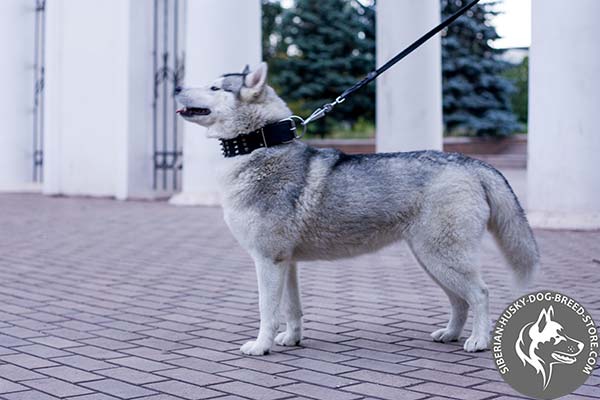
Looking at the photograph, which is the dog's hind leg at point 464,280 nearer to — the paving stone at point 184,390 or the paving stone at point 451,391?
the paving stone at point 451,391

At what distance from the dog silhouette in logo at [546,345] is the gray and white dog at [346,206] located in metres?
1.12

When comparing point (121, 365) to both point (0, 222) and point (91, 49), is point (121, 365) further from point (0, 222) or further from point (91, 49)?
point (91, 49)

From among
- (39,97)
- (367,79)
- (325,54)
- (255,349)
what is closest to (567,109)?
(367,79)

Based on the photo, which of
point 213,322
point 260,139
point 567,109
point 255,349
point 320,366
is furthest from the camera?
point 567,109

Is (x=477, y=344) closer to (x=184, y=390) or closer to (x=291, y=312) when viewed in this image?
(x=291, y=312)

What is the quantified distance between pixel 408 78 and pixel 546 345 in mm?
8656

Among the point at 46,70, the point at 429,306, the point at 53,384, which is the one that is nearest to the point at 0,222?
the point at 46,70

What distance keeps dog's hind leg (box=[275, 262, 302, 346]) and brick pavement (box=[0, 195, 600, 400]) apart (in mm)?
91

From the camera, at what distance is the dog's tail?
479 centimetres

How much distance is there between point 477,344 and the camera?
4719 millimetres

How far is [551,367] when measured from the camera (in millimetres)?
3541

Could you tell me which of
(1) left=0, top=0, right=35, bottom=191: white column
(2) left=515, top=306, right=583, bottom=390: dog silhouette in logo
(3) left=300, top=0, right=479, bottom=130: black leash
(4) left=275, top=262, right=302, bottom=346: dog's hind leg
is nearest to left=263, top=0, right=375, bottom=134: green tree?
(1) left=0, top=0, right=35, bottom=191: white column

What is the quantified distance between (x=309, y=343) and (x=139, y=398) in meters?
1.43

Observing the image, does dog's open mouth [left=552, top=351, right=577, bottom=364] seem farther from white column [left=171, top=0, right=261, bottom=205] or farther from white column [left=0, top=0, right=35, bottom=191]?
white column [left=0, top=0, right=35, bottom=191]
